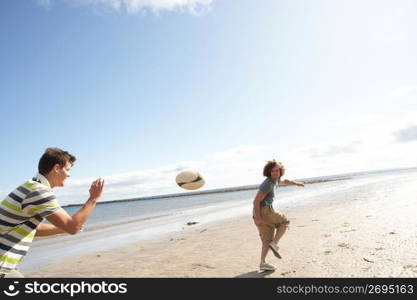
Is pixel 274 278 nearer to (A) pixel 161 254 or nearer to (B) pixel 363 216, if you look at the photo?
(A) pixel 161 254

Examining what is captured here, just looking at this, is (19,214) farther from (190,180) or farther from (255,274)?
(190,180)

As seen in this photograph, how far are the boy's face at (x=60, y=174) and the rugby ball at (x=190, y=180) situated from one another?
5.61 m

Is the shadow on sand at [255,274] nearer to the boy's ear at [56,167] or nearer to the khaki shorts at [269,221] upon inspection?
the khaki shorts at [269,221]

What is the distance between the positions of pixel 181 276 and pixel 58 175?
4.38 m

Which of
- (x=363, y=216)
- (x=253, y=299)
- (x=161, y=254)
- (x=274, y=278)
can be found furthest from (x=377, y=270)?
(x=363, y=216)

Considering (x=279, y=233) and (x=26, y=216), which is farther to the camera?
(x=279, y=233)

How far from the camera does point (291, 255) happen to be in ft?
24.8

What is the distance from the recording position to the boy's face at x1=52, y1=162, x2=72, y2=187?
342 centimetres

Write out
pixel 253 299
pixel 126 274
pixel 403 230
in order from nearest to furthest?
1. pixel 253 299
2. pixel 126 274
3. pixel 403 230

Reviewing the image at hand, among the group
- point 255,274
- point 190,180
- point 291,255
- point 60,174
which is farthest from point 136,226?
point 60,174

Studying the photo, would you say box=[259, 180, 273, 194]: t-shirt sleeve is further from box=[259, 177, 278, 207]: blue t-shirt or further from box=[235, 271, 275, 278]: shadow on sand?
box=[235, 271, 275, 278]: shadow on sand

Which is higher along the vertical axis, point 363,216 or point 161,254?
point 363,216

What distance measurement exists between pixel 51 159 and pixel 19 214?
657 mm

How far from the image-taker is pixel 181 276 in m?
6.86
